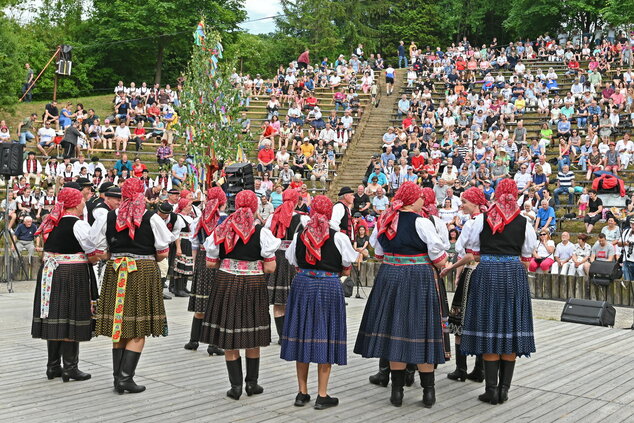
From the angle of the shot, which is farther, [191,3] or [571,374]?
[191,3]

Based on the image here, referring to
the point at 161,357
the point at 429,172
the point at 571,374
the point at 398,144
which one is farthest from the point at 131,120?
the point at 571,374

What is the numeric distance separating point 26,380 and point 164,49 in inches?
1315

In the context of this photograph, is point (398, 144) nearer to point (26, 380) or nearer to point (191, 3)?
point (26, 380)

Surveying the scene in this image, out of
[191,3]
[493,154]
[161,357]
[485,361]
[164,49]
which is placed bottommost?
[161,357]

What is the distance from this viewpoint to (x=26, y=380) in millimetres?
6391

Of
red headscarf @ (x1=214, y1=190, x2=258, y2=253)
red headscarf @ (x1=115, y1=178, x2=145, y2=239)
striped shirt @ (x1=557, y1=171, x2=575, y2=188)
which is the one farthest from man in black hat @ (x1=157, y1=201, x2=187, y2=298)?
striped shirt @ (x1=557, y1=171, x2=575, y2=188)

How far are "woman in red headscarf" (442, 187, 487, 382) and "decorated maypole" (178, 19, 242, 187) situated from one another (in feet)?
42.0

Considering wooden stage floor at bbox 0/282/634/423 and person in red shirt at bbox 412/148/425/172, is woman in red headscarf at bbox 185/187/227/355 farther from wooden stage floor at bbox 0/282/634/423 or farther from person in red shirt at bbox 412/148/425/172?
person in red shirt at bbox 412/148/425/172

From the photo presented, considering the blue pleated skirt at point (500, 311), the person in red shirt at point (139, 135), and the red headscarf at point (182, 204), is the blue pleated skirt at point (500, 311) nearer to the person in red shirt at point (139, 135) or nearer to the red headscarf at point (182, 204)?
the red headscarf at point (182, 204)

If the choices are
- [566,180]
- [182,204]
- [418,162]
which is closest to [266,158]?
[418,162]

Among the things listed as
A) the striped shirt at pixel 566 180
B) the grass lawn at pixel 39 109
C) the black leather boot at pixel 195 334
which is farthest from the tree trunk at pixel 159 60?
the black leather boot at pixel 195 334

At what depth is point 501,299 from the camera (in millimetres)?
5957

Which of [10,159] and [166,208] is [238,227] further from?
[10,159]

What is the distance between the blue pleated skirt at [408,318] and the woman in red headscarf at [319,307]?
1.02 ft
